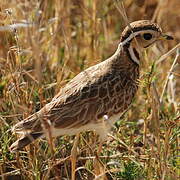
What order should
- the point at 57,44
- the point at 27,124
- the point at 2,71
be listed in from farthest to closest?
1. the point at 57,44
2. the point at 2,71
3. the point at 27,124

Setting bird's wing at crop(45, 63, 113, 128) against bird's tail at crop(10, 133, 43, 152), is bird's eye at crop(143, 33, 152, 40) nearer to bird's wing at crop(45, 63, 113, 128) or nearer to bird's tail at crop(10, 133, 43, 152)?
bird's wing at crop(45, 63, 113, 128)

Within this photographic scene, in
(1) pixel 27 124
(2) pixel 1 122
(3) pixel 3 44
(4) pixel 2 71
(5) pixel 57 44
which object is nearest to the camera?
(1) pixel 27 124

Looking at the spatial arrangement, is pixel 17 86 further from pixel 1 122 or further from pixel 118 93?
pixel 118 93

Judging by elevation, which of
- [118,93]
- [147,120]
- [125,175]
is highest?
[118,93]

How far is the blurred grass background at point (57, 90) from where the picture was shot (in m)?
2.84

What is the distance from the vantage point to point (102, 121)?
2.91 m

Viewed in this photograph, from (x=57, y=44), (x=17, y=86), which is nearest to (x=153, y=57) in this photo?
(x=57, y=44)

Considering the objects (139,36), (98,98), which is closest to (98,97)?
(98,98)

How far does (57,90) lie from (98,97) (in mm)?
527

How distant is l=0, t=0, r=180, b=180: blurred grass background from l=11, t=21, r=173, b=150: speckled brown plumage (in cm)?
10

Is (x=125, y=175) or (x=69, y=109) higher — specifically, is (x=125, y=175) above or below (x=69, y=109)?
below

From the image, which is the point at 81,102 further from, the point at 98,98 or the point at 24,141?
the point at 24,141

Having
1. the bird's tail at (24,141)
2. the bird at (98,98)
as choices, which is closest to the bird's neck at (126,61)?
the bird at (98,98)

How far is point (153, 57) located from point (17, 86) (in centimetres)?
152
